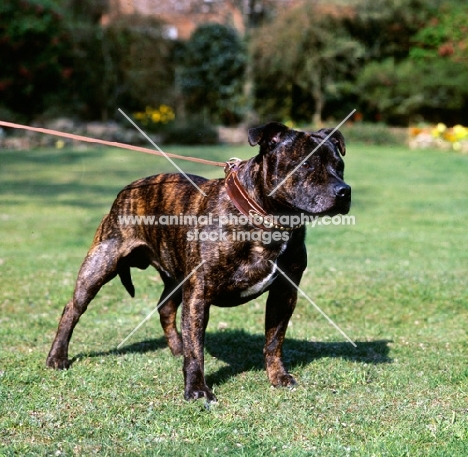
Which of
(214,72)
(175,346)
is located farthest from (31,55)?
(175,346)

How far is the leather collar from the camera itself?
5047mm

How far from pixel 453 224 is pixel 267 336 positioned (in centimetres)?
937

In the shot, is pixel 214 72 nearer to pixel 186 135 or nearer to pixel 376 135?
pixel 186 135

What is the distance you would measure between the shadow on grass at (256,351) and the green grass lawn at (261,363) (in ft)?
Result: 0.06

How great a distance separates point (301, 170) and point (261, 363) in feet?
6.35

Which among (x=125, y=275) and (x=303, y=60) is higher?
(x=303, y=60)

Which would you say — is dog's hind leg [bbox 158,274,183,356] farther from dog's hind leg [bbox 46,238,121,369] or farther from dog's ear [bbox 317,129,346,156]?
dog's ear [bbox 317,129,346,156]

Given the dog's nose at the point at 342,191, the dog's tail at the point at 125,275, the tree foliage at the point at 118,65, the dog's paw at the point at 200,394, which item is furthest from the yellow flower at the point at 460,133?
the dog's paw at the point at 200,394

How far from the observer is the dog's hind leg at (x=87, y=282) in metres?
5.92

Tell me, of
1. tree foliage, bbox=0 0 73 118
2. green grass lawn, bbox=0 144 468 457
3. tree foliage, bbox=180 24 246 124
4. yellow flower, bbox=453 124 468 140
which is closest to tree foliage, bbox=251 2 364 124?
tree foliage, bbox=180 24 246 124

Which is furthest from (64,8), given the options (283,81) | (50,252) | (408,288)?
(408,288)

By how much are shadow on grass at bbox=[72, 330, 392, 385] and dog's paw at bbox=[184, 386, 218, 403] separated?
0.59 m

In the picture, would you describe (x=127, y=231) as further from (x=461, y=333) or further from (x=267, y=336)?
(x=461, y=333)

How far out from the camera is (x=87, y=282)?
19.6ft
